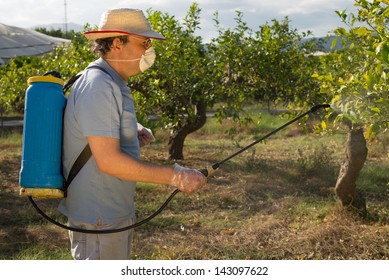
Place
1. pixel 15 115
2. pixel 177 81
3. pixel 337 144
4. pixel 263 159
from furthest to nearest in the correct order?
pixel 15 115 → pixel 337 144 → pixel 263 159 → pixel 177 81

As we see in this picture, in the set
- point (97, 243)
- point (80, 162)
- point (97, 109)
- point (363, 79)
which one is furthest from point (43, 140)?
point (363, 79)

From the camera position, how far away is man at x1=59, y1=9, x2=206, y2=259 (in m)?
2.26

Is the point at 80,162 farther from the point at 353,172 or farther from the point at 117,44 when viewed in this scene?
the point at 353,172

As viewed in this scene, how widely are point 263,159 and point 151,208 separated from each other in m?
2.77

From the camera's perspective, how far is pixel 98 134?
2236mm

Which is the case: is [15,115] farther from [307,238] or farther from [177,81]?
[307,238]

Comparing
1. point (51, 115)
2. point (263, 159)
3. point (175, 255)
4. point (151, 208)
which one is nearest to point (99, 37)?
point (51, 115)

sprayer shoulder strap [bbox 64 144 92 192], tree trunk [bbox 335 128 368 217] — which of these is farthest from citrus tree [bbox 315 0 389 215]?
sprayer shoulder strap [bbox 64 144 92 192]

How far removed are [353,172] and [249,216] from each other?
1.07 meters

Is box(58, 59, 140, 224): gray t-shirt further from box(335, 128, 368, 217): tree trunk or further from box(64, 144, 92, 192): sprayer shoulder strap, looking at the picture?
box(335, 128, 368, 217): tree trunk

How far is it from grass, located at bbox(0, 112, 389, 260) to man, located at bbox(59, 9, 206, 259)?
2.04 m

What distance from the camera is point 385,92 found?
306 centimetres

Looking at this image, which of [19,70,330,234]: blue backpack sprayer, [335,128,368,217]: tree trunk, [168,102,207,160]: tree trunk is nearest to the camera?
[19,70,330,234]: blue backpack sprayer
